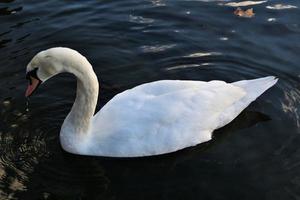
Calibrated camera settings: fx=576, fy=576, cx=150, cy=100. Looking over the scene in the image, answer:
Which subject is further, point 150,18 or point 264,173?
point 150,18

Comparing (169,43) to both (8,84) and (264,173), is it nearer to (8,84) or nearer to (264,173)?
(8,84)

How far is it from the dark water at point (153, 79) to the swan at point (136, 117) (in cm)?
25

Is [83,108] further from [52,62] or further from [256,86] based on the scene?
[256,86]

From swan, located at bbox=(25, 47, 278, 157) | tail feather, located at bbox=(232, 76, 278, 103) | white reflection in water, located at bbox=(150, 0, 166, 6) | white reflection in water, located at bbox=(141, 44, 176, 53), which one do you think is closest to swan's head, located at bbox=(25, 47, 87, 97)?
swan, located at bbox=(25, 47, 278, 157)

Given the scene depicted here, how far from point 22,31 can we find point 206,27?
3700 millimetres

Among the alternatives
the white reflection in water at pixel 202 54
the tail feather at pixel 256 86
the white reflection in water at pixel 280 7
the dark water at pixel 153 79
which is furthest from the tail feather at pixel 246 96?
the white reflection in water at pixel 280 7

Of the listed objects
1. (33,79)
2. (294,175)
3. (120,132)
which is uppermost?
(33,79)

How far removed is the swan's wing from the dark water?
25cm

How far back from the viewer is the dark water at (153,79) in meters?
7.54

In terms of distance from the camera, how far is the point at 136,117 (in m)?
7.78

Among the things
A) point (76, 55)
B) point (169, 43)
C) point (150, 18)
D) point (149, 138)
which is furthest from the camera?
point (150, 18)

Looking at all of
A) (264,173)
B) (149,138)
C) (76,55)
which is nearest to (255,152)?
(264,173)

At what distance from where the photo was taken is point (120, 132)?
773 centimetres

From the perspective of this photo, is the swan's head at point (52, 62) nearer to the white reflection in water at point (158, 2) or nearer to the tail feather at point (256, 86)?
the tail feather at point (256, 86)
